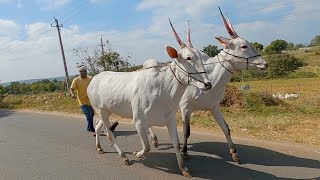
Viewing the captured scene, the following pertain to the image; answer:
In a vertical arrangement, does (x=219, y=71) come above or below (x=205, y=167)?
above

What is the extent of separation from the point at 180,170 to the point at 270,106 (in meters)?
6.96

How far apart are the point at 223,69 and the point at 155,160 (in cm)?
207

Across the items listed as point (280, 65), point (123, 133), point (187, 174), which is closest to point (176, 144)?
point (187, 174)

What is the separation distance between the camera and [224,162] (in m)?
6.22

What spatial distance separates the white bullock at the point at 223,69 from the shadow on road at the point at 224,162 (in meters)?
0.30

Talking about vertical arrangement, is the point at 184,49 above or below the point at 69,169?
above

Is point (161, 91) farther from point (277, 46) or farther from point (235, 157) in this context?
point (277, 46)

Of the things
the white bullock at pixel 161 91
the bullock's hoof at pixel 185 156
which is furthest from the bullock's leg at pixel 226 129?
the white bullock at pixel 161 91

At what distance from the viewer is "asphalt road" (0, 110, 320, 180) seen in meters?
5.71

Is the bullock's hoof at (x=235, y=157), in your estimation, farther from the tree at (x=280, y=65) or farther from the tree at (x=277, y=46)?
the tree at (x=277, y=46)

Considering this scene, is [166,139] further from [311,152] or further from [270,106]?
[270,106]

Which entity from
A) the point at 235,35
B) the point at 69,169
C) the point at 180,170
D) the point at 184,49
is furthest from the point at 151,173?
the point at 235,35

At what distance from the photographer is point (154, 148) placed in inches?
293

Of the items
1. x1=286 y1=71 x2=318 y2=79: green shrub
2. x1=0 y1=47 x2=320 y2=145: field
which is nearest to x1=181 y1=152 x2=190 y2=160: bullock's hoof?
x1=0 y1=47 x2=320 y2=145: field
